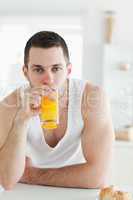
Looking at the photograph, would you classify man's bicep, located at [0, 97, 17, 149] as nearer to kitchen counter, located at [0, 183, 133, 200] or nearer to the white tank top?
the white tank top

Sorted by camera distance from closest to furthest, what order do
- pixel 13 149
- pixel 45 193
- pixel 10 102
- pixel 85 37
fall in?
pixel 45 193, pixel 13 149, pixel 10 102, pixel 85 37

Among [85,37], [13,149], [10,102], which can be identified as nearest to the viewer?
[13,149]

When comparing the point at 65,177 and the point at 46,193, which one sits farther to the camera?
the point at 65,177

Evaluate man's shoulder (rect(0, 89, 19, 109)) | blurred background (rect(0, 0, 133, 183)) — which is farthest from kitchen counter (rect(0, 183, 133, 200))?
blurred background (rect(0, 0, 133, 183))

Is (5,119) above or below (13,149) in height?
→ above

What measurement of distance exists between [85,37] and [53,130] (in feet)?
8.32

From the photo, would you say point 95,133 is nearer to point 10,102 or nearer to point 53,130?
point 53,130

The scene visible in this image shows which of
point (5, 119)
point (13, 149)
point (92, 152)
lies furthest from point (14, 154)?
point (92, 152)

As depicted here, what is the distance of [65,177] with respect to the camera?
1587 millimetres

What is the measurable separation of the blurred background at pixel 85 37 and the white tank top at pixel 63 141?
240 cm

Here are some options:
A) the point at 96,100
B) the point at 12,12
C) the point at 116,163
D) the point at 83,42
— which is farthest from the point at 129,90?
the point at 96,100

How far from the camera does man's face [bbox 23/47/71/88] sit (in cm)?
159

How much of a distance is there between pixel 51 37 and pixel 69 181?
53 centimetres

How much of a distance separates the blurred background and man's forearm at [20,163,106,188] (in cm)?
248
